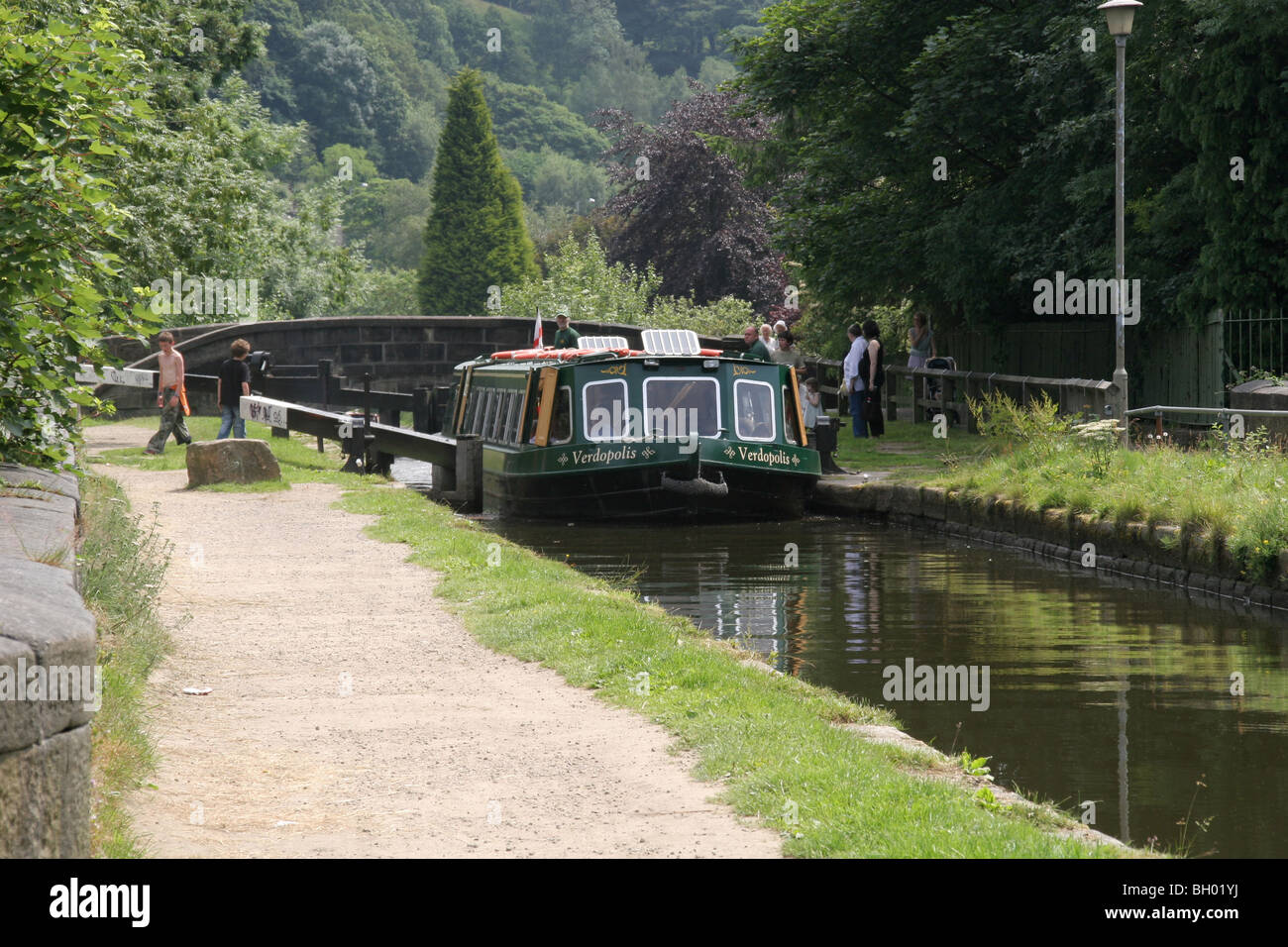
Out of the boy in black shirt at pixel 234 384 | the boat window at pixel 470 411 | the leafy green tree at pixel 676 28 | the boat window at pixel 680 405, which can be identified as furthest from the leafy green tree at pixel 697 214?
the leafy green tree at pixel 676 28

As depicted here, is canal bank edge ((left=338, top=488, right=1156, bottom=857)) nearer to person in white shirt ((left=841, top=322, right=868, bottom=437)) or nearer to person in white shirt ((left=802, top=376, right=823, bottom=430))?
person in white shirt ((left=802, top=376, right=823, bottom=430))

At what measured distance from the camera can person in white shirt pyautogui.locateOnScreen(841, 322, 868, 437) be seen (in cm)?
2495

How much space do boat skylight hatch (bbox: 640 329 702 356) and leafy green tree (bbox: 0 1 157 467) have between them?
12109mm

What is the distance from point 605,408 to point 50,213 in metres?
12.8

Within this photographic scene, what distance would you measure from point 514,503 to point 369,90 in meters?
111

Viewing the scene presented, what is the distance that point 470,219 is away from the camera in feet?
292

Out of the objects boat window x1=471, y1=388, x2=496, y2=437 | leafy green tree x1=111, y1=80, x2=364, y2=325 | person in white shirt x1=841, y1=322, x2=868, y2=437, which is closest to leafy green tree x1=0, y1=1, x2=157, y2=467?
leafy green tree x1=111, y1=80, x2=364, y2=325

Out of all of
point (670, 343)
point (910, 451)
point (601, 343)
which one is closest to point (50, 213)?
point (670, 343)

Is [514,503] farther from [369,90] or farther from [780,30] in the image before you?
[369,90]

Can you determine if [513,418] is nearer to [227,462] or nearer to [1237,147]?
[227,462]

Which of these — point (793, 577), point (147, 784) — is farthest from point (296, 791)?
point (793, 577)

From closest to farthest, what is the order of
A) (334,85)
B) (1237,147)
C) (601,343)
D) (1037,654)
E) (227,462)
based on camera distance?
1. (1037,654)
2. (227,462)
3. (1237,147)
4. (601,343)
5. (334,85)

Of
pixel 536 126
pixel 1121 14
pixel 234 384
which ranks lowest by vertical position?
pixel 234 384

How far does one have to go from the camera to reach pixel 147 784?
6.02 metres
